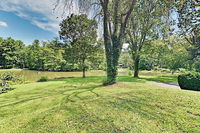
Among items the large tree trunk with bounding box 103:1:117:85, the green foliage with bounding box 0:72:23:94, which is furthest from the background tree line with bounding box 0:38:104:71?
the large tree trunk with bounding box 103:1:117:85

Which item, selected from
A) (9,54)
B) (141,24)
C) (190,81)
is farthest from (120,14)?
(9,54)

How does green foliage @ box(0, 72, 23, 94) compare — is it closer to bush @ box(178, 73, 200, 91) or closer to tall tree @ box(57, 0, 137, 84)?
tall tree @ box(57, 0, 137, 84)

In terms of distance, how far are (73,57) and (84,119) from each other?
43.2 ft

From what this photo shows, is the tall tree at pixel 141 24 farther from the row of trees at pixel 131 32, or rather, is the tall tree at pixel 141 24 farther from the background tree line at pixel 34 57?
the background tree line at pixel 34 57

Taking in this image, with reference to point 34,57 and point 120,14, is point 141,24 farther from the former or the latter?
point 34,57

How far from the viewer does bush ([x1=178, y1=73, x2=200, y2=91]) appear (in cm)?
552

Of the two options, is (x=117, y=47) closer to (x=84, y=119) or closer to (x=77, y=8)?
(x=77, y=8)

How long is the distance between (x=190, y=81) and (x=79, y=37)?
14228 millimetres

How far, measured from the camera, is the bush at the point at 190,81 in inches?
217

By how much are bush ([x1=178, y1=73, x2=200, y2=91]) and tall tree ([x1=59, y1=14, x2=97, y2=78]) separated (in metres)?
11.1

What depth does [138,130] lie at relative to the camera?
2.17m

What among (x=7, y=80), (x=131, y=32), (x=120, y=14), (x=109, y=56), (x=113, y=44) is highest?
(x=131, y=32)

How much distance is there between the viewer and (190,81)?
5703 mm

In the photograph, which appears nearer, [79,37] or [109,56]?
[109,56]
